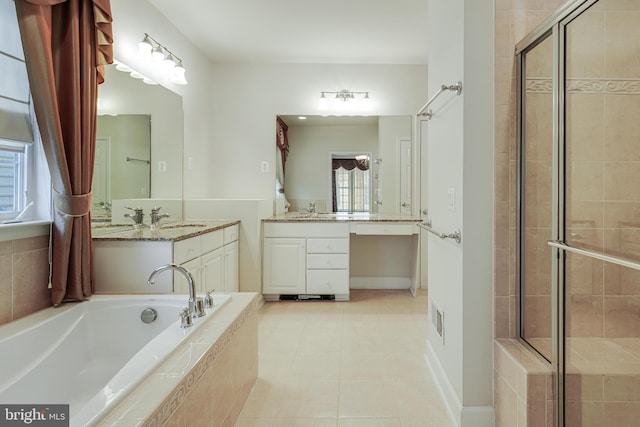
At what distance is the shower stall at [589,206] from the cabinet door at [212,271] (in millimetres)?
2008

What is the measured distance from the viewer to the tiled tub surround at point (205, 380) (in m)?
0.94

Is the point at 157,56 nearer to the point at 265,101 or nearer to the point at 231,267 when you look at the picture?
the point at 265,101

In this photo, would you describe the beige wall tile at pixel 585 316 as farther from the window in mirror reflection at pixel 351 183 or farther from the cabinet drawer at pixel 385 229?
the window in mirror reflection at pixel 351 183

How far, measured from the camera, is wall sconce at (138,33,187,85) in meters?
2.62

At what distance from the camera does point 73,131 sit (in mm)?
1727

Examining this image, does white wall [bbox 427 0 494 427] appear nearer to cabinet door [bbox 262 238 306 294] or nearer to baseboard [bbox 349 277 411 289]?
cabinet door [bbox 262 238 306 294]

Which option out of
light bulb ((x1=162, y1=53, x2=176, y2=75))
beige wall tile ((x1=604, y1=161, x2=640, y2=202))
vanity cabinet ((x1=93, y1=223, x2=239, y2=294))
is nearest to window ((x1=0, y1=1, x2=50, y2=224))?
vanity cabinet ((x1=93, y1=223, x2=239, y2=294))

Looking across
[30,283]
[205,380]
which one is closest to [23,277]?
[30,283]

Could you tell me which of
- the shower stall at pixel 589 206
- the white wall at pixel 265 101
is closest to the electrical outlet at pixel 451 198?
the shower stall at pixel 589 206

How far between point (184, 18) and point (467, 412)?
3381 mm

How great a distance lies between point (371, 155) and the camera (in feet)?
13.2

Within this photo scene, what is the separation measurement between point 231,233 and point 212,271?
511 mm

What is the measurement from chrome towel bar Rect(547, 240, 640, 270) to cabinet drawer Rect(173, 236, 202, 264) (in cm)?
184

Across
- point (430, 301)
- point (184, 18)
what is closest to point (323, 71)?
point (184, 18)
